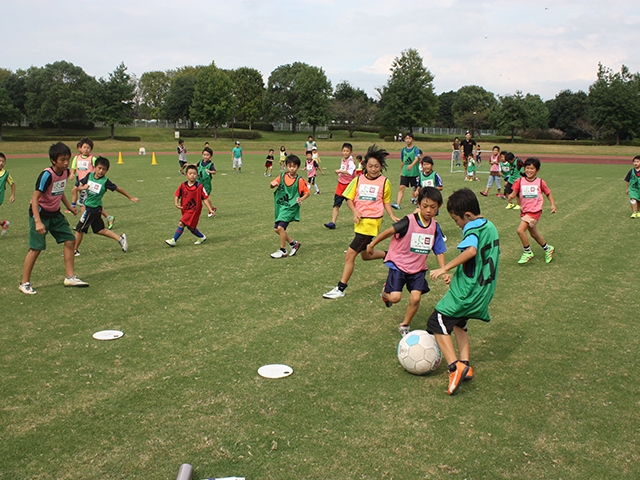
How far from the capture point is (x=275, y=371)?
5211mm

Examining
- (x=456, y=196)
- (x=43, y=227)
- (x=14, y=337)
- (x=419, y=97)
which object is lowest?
(x=14, y=337)

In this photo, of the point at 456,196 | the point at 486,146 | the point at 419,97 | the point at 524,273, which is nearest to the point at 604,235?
the point at 524,273

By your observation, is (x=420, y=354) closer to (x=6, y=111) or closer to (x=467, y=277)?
(x=467, y=277)

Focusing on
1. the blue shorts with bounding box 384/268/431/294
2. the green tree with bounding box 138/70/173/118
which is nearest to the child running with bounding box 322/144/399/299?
the blue shorts with bounding box 384/268/431/294

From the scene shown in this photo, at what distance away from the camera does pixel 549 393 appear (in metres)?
4.90

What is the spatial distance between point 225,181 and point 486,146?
4450 centimetres

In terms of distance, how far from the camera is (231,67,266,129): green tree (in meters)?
99.8

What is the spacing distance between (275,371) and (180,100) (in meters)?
95.9

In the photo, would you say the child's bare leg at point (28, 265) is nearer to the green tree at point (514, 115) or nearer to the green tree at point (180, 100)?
the green tree at point (514, 115)

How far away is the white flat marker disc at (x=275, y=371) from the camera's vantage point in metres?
5.12

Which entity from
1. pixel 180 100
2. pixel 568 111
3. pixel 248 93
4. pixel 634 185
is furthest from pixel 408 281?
pixel 568 111

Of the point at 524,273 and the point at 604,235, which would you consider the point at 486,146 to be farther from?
the point at 524,273

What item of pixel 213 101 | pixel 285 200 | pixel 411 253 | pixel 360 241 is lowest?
pixel 360 241

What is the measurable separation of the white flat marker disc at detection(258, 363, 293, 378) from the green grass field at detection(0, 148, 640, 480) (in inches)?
2.9
